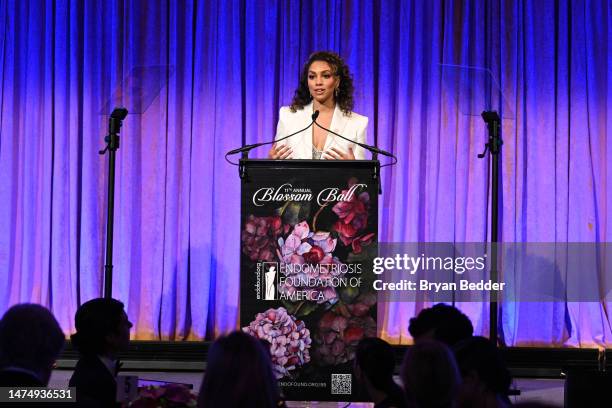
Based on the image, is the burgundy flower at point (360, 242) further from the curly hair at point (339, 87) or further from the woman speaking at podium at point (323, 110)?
the curly hair at point (339, 87)

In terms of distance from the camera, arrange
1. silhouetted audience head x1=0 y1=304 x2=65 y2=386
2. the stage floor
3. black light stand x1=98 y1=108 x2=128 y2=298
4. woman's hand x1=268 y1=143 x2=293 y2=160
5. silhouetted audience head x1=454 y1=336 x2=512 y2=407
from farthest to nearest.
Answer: the stage floor, black light stand x1=98 y1=108 x2=128 y2=298, woman's hand x1=268 y1=143 x2=293 y2=160, silhouetted audience head x1=454 y1=336 x2=512 y2=407, silhouetted audience head x1=0 y1=304 x2=65 y2=386

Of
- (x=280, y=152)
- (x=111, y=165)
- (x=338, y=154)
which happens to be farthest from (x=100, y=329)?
(x=111, y=165)

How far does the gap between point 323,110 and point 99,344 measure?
8.48 feet

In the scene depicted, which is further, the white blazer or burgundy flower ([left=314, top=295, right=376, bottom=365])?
the white blazer

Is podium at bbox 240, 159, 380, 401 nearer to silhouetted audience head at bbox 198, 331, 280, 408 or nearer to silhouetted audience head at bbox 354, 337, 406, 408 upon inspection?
silhouetted audience head at bbox 354, 337, 406, 408

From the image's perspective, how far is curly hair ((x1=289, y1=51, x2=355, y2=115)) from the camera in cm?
537

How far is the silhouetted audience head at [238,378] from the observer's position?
213cm

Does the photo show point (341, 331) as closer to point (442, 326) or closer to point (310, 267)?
point (310, 267)

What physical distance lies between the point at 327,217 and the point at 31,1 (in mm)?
4046

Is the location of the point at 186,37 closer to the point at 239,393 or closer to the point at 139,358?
the point at 139,358

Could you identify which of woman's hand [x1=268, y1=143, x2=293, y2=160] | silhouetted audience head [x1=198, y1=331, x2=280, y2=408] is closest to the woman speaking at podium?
woman's hand [x1=268, y1=143, x2=293, y2=160]

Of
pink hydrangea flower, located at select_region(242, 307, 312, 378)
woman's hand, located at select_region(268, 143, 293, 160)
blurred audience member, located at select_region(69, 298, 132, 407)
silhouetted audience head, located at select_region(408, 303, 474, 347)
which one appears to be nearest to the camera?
blurred audience member, located at select_region(69, 298, 132, 407)

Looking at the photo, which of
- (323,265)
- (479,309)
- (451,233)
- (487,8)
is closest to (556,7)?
(487,8)

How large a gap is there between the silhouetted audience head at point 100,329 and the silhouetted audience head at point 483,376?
1.20m
